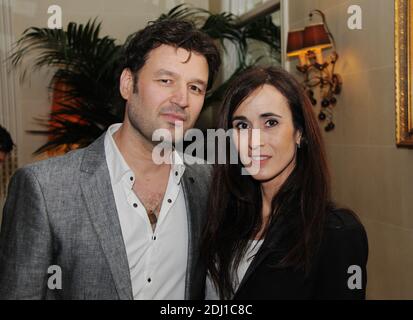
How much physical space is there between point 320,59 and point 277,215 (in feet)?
6.21

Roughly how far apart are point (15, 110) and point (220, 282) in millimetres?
3333

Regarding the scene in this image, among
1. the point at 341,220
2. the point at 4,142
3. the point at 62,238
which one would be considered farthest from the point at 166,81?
the point at 4,142

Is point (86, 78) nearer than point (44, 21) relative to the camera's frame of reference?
Yes

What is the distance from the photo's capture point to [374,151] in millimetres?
2920

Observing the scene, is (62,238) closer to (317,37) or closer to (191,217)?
(191,217)

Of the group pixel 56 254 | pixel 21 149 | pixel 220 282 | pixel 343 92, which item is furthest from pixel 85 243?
pixel 21 149

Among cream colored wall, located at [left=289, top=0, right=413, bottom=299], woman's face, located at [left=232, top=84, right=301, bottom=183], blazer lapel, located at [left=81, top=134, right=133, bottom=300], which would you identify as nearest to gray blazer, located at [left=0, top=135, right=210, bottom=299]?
blazer lapel, located at [left=81, top=134, right=133, bottom=300]

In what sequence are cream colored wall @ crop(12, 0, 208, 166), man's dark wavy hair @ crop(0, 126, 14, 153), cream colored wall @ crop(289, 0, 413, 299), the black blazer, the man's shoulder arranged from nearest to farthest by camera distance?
the black blazer < the man's shoulder < cream colored wall @ crop(289, 0, 413, 299) < man's dark wavy hair @ crop(0, 126, 14, 153) < cream colored wall @ crop(12, 0, 208, 166)

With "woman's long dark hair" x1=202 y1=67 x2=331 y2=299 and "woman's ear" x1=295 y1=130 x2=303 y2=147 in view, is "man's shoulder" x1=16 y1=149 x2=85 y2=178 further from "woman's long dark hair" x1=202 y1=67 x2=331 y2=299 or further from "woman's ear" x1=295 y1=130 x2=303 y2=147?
"woman's ear" x1=295 y1=130 x2=303 y2=147

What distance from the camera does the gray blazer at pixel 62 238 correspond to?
1463 millimetres

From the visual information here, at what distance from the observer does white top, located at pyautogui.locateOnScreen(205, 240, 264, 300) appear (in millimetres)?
1561

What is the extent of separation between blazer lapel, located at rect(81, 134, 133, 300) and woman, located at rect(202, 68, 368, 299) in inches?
10.3

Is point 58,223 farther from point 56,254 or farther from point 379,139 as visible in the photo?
point 379,139

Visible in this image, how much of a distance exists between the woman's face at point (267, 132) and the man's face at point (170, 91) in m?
0.15
